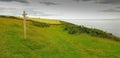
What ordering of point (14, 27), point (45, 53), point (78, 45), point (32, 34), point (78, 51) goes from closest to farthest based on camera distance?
1. point (45, 53)
2. point (78, 51)
3. point (78, 45)
4. point (32, 34)
5. point (14, 27)

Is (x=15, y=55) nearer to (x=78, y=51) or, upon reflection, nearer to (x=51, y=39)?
(x=78, y=51)

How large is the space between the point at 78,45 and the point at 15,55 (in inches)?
574

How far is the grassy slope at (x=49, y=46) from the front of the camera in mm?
44594

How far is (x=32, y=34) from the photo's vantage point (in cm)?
5800

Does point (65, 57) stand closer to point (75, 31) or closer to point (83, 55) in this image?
point (83, 55)

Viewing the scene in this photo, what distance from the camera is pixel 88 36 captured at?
65.1 metres

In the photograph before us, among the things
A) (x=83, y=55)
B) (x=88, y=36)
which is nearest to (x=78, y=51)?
(x=83, y=55)

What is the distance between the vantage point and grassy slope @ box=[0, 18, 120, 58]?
4459 centimetres

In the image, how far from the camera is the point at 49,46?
50.0 m

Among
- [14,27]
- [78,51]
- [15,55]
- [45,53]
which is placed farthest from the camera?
[14,27]

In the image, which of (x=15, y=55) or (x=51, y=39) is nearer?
(x=15, y=55)

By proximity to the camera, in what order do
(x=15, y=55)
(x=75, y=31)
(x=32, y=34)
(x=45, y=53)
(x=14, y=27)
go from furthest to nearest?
(x=75, y=31) → (x=14, y=27) → (x=32, y=34) → (x=45, y=53) → (x=15, y=55)

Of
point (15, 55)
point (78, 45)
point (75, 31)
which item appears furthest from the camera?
point (75, 31)

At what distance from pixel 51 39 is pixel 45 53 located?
11.0 metres
